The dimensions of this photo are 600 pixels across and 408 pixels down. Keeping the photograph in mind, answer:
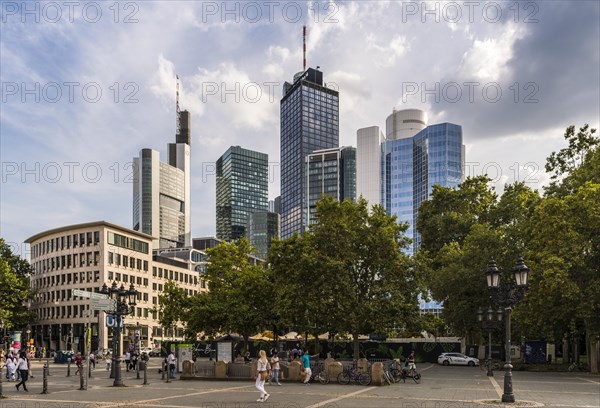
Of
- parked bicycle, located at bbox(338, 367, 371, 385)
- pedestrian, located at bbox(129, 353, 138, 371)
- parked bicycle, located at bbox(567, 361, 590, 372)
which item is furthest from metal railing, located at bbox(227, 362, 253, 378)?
parked bicycle, located at bbox(567, 361, 590, 372)

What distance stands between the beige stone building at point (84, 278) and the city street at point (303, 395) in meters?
73.0

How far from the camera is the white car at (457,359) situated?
5853cm

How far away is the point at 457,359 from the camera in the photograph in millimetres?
58906

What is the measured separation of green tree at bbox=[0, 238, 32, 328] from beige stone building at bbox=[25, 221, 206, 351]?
10411mm

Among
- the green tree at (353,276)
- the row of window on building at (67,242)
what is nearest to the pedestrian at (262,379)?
the green tree at (353,276)

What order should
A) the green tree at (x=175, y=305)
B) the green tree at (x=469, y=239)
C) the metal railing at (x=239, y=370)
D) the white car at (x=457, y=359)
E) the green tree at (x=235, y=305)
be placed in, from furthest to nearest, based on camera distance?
the white car at (x=457, y=359) < the green tree at (x=175, y=305) < the green tree at (x=469, y=239) < the green tree at (x=235, y=305) < the metal railing at (x=239, y=370)

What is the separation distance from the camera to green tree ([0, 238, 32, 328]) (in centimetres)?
7300

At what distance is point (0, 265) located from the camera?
73.2 m

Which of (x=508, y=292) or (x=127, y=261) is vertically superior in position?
(x=508, y=292)

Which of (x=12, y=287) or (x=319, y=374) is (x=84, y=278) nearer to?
(x=12, y=287)

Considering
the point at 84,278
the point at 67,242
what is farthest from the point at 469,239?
the point at 67,242

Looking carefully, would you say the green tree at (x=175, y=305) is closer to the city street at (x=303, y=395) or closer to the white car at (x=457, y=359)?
the city street at (x=303, y=395)

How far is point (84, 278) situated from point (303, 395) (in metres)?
88.8

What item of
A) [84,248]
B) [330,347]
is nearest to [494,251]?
[330,347]
